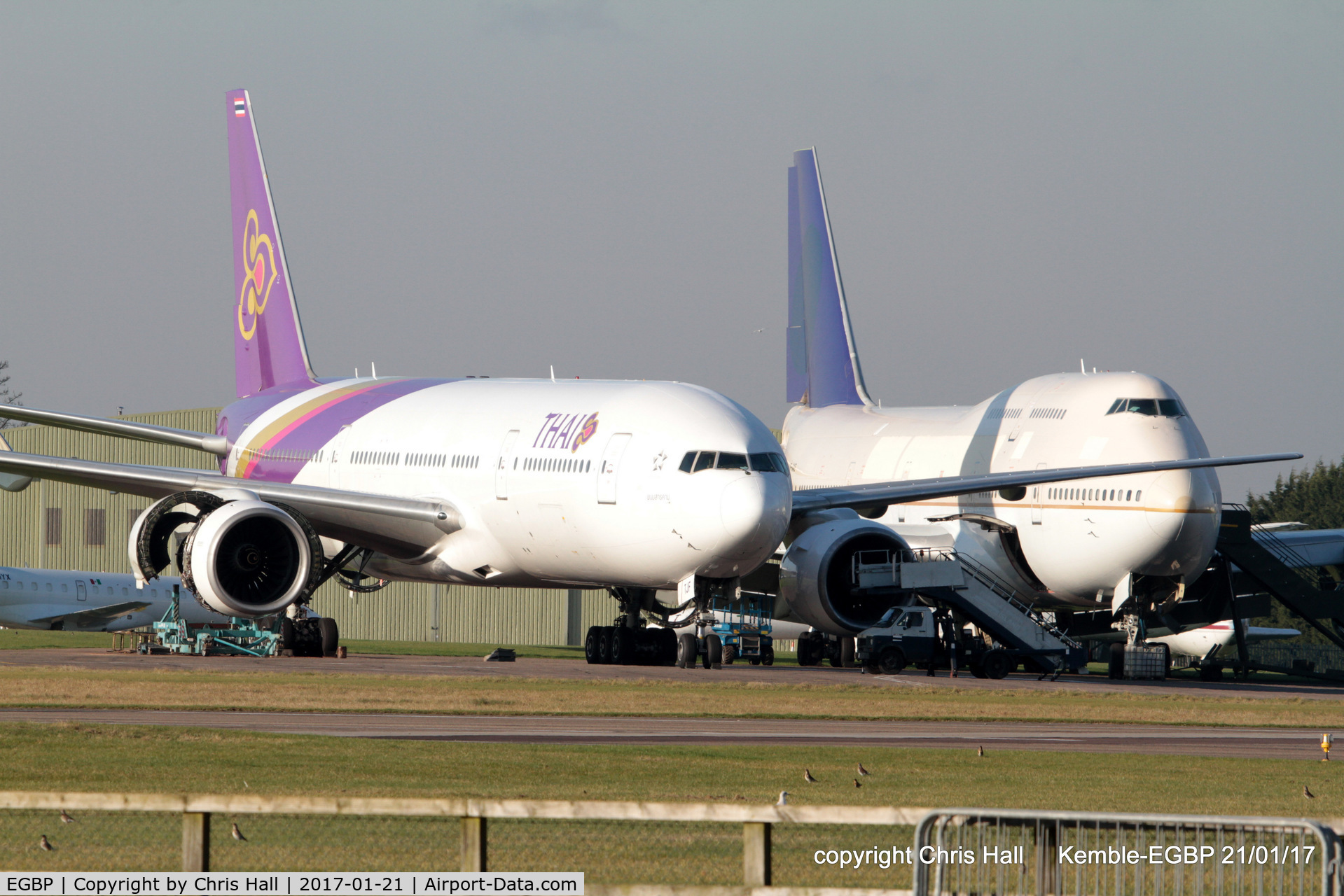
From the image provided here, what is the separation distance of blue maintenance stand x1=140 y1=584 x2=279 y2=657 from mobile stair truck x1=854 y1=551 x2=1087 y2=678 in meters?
13.7

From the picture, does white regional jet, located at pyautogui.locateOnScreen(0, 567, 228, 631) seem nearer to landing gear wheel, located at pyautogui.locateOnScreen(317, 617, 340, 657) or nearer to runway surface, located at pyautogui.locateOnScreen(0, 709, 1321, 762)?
landing gear wheel, located at pyautogui.locateOnScreen(317, 617, 340, 657)

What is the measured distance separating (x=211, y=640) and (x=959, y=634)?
17.3m

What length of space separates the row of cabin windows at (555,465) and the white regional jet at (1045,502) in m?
4.88

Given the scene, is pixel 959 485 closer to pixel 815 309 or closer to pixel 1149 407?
pixel 1149 407

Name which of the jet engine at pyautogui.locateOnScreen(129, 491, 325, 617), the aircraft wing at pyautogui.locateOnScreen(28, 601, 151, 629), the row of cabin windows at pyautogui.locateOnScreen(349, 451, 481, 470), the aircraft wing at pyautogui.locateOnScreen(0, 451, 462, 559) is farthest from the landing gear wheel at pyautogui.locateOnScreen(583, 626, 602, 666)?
the aircraft wing at pyautogui.locateOnScreen(28, 601, 151, 629)

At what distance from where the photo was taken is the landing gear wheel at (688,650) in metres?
34.9

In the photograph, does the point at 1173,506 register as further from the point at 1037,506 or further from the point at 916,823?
the point at 916,823

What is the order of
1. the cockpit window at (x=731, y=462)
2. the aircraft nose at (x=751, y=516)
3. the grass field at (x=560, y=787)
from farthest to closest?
the cockpit window at (x=731, y=462) → the aircraft nose at (x=751, y=516) → the grass field at (x=560, y=787)

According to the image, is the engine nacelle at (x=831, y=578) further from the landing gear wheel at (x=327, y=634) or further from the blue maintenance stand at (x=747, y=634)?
the blue maintenance stand at (x=747, y=634)

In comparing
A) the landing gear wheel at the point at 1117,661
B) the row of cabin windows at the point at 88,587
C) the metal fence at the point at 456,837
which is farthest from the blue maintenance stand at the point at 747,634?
the metal fence at the point at 456,837

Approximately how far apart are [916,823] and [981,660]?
30.4m

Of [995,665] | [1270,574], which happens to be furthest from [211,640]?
[1270,574]

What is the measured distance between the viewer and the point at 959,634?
40.1 m

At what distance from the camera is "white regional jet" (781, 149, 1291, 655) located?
3597 centimetres
